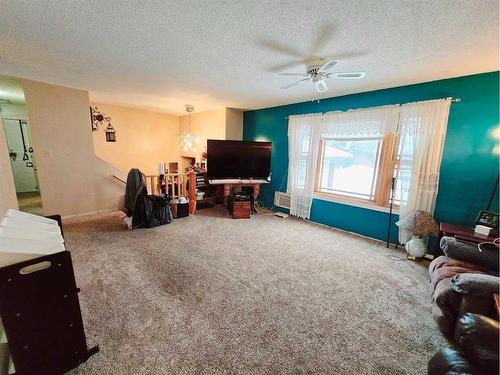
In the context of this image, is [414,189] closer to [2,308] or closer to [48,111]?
[2,308]

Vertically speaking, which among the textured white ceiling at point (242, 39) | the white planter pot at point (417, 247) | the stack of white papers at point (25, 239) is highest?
the textured white ceiling at point (242, 39)

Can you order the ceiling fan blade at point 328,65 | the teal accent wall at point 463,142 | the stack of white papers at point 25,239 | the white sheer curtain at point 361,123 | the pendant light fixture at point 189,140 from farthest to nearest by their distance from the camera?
the pendant light fixture at point 189,140, the white sheer curtain at point 361,123, the teal accent wall at point 463,142, the ceiling fan blade at point 328,65, the stack of white papers at point 25,239

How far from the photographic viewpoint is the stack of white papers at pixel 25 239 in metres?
0.93

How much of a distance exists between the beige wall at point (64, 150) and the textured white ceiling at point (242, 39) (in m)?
0.54

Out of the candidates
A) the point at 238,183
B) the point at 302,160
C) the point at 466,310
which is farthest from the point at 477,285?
the point at 238,183

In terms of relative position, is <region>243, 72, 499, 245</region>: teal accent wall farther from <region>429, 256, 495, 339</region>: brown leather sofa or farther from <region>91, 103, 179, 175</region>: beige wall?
<region>91, 103, 179, 175</region>: beige wall

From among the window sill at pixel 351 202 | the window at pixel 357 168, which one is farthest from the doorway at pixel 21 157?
the window at pixel 357 168

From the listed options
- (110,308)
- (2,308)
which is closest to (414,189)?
(110,308)

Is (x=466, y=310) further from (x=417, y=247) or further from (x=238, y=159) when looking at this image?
(x=238, y=159)

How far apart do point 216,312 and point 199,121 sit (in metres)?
4.74

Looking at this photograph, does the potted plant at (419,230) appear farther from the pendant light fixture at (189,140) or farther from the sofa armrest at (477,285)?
the pendant light fixture at (189,140)

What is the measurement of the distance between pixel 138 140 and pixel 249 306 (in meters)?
5.26

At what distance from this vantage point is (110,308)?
66.2 inches

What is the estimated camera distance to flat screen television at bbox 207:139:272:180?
163 inches
